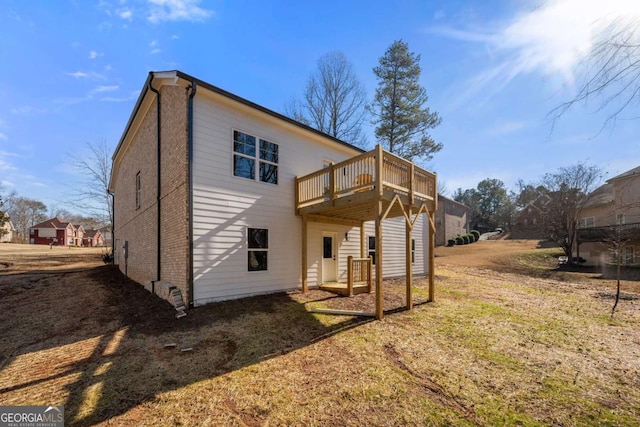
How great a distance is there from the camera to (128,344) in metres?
5.11

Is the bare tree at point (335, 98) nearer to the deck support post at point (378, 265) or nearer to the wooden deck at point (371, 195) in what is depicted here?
the wooden deck at point (371, 195)

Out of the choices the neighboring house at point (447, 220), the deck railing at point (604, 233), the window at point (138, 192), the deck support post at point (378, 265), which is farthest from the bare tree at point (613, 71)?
the neighboring house at point (447, 220)

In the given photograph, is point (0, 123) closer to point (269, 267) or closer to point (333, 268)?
point (269, 267)

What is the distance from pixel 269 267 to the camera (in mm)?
8523

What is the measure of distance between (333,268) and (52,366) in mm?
7787


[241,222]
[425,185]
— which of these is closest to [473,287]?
[425,185]

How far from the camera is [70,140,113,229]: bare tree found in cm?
2455

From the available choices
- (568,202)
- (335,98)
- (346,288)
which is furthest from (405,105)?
(346,288)

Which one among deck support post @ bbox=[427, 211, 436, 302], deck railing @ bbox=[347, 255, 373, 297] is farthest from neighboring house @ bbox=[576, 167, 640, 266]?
deck railing @ bbox=[347, 255, 373, 297]

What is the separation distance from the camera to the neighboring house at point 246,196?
7.22m

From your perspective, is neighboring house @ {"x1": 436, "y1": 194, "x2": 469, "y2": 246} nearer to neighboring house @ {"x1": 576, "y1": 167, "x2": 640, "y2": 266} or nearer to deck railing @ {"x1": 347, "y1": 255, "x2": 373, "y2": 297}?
neighboring house @ {"x1": 576, "y1": 167, "x2": 640, "y2": 266}

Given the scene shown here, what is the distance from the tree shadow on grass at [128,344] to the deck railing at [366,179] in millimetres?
3199

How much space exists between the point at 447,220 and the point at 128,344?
3525cm

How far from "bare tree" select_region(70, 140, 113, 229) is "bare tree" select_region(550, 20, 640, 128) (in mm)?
30110
